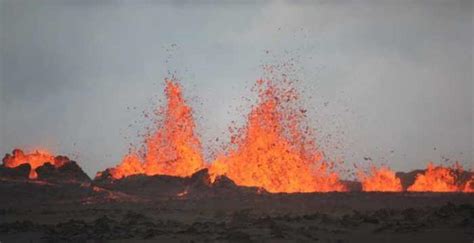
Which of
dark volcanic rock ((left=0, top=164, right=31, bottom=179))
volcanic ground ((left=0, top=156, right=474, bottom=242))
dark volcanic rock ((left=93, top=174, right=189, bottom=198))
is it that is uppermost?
dark volcanic rock ((left=0, top=164, right=31, bottom=179))

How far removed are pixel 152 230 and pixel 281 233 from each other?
541 cm

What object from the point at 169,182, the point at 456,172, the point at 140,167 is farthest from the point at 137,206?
the point at 456,172

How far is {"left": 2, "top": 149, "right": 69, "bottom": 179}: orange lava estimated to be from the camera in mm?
51000

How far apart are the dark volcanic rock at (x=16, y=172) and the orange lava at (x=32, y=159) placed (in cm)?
193

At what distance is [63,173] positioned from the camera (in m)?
49.4

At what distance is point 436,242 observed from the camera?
19.2 m

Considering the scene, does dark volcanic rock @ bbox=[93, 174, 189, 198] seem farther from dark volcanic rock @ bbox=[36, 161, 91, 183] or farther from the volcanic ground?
dark volcanic rock @ bbox=[36, 161, 91, 183]

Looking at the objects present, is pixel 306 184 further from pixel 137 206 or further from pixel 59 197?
pixel 59 197

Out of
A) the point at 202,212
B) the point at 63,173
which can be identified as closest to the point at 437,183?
the point at 202,212

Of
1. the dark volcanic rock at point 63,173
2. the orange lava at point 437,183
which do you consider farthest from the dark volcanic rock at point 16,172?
the orange lava at point 437,183

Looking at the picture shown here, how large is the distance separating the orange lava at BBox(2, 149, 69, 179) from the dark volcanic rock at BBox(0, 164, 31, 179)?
6.33ft

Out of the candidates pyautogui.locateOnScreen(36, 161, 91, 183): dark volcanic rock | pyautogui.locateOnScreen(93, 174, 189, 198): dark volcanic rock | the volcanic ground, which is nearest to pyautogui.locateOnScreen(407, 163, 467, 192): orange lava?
the volcanic ground

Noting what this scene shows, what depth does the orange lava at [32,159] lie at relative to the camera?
51000 millimetres

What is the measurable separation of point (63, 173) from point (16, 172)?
380cm
